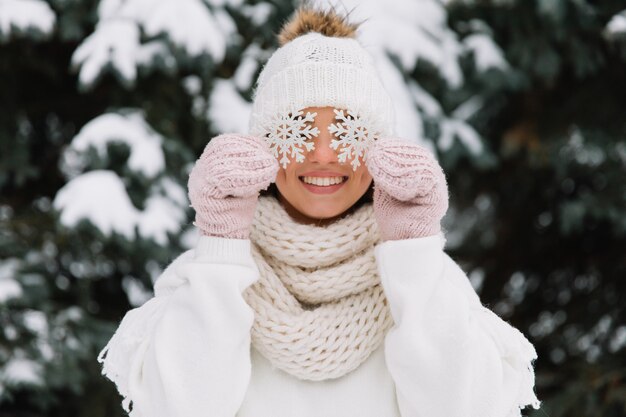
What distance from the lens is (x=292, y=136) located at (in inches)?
69.1

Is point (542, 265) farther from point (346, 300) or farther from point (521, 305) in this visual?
point (346, 300)

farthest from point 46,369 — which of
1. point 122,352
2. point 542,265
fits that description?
point 542,265

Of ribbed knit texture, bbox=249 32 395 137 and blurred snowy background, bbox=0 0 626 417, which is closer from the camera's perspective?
ribbed knit texture, bbox=249 32 395 137

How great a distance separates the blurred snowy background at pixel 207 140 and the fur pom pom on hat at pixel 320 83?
1355 mm

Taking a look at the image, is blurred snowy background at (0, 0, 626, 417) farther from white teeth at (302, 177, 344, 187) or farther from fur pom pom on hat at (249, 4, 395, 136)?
white teeth at (302, 177, 344, 187)

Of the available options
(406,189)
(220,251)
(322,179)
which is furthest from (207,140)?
(406,189)

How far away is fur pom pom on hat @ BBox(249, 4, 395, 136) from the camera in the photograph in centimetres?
178

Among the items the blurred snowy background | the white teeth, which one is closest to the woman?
the white teeth

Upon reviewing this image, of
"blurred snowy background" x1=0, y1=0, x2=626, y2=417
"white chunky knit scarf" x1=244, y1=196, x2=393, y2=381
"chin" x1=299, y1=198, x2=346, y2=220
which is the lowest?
"blurred snowy background" x1=0, y1=0, x2=626, y2=417

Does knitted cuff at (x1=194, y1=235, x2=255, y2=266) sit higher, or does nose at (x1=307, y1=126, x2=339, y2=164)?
nose at (x1=307, y1=126, x2=339, y2=164)

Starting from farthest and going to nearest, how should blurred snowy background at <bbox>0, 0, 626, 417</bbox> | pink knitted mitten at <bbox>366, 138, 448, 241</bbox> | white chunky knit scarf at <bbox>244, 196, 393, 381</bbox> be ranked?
blurred snowy background at <bbox>0, 0, 626, 417</bbox> < white chunky knit scarf at <bbox>244, 196, 393, 381</bbox> < pink knitted mitten at <bbox>366, 138, 448, 241</bbox>

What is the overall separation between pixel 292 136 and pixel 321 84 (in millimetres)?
123

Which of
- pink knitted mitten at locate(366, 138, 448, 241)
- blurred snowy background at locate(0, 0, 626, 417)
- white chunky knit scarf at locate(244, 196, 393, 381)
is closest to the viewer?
pink knitted mitten at locate(366, 138, 448, 241)

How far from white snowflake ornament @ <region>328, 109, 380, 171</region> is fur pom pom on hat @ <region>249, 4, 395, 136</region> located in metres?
0.02
